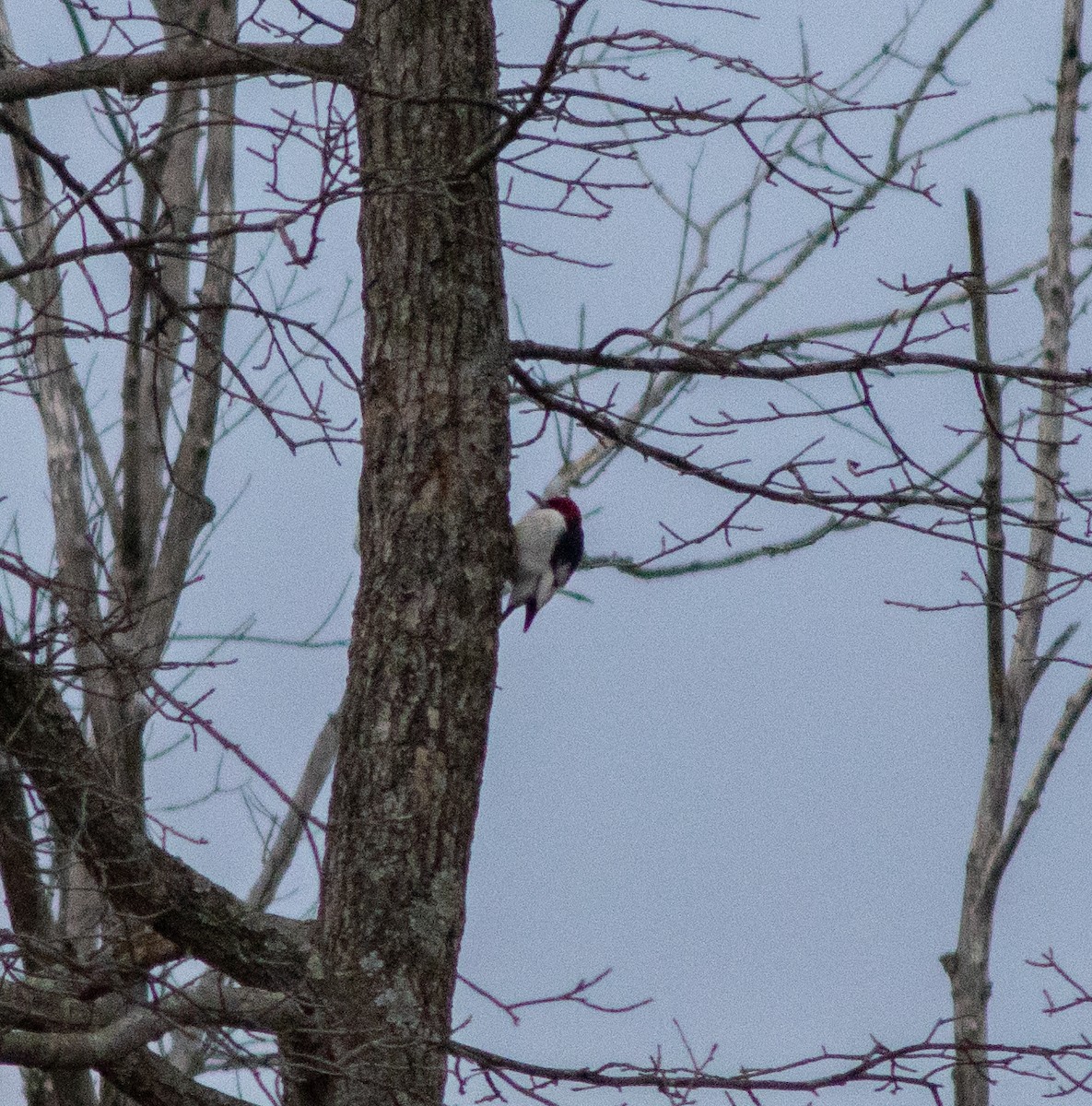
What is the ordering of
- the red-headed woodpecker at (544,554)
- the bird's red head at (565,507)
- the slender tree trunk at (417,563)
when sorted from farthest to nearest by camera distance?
the bird's red head at (565,507) < the red-headed woodpecker at (544,554) < the slender tree trunk at (417,563)

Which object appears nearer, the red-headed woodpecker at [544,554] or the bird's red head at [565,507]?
the red-headed woodpecker at [544,554]

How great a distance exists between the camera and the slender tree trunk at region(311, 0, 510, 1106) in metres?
3.01

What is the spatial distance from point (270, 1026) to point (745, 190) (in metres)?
5.11

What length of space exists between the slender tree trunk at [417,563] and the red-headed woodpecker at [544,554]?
3.06 ft

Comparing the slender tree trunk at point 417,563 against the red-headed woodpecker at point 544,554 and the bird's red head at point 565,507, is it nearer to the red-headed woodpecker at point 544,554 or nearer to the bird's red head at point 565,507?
the red-headed woodpecker at point 544,554

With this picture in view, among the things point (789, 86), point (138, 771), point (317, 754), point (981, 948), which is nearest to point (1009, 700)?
point (981, 948)

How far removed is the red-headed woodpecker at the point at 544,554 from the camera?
14.4 feet

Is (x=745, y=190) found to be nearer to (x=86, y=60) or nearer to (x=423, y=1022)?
(x=86, y=60)

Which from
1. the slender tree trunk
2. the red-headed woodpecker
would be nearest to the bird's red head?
the red-headed woodpecker

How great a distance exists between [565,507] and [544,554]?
1.95 feet

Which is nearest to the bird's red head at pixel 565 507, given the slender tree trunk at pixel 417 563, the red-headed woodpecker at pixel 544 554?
the red-headed woodpecker at pixel 544 554

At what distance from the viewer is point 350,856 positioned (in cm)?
307

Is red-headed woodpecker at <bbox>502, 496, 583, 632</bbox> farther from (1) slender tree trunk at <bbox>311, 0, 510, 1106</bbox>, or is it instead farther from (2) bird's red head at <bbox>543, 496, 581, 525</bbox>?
(1) slender tree trunk at <bbox>311, 0, 510, 1106</bbox>

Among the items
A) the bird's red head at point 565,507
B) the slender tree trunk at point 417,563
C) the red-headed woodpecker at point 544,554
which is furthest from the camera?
the bird's red head at point 565,507
